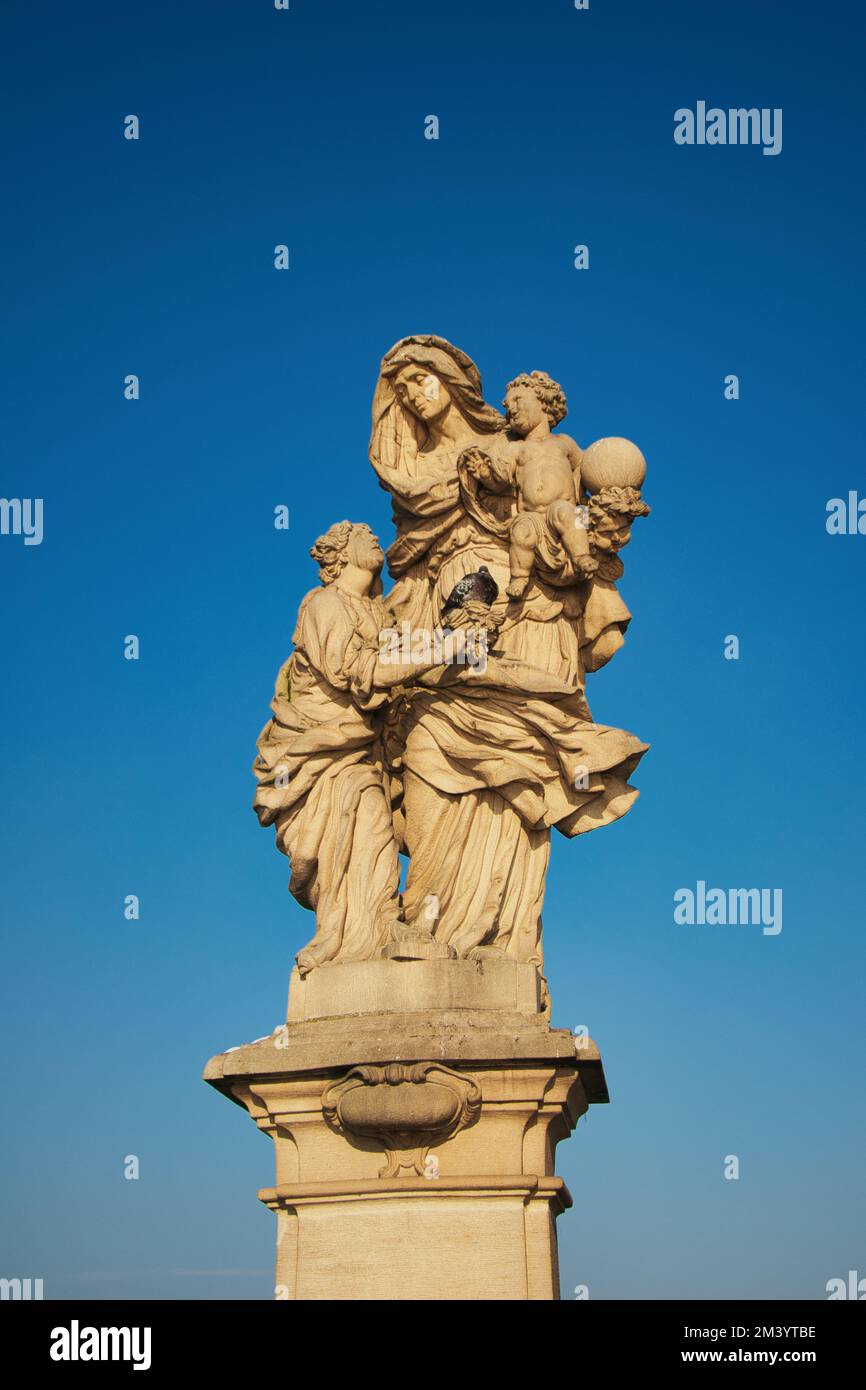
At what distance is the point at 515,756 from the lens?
478 inches

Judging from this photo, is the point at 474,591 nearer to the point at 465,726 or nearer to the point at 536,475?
the point at 465,726

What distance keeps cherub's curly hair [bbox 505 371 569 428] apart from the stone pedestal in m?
3.91

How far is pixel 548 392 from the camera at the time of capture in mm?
13070

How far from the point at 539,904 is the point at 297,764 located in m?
1.80

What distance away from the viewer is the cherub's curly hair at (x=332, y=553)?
1278cm

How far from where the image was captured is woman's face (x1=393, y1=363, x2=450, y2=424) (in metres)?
13.0

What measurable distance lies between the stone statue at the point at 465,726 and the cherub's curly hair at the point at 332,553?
0.02 metres

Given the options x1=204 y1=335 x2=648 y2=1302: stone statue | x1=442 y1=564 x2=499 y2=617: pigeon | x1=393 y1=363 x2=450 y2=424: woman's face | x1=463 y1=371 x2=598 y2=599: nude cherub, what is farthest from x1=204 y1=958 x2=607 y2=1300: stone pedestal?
x1=393 y1=363 x2=450 y2=424: woman's face

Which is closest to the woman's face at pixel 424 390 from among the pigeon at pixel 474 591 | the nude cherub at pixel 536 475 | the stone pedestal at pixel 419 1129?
the nude cherub at pixel 536 475

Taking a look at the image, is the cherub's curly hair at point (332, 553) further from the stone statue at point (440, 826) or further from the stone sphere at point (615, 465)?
the stone sphere at point (615, 465)

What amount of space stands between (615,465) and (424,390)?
61.8 inches
